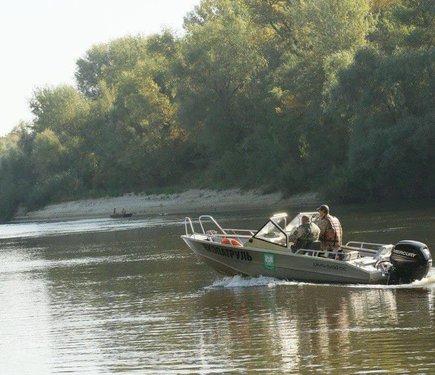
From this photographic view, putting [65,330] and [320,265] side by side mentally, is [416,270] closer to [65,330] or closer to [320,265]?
[320,265]

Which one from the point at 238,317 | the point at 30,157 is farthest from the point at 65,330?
the point at 30,157

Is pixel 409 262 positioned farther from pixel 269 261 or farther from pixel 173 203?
pixel 173 203

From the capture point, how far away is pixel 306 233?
27.3m

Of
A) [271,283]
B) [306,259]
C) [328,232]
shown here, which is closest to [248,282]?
[271,283]

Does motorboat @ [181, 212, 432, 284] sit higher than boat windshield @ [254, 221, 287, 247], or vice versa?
boat windshield @ [254, 221, 287, 247]

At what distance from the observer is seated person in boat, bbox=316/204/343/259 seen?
2728 centimetres

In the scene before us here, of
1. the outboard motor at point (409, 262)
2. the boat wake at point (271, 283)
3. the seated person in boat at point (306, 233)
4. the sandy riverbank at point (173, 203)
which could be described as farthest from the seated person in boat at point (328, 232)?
the sandy riverbank at point (173, 203)

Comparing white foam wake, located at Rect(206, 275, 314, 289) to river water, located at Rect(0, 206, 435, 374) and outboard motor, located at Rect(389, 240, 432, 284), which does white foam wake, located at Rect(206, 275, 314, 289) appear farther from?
outboard motor, located at Rect(389, 240, 432, 284)

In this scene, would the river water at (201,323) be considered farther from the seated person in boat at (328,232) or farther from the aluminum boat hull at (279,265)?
the seated person in boat at (328,232)

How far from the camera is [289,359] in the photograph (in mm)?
17844

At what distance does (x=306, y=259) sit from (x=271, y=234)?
161cm

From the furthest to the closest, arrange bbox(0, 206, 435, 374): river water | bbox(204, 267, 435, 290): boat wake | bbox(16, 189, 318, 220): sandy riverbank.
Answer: bbox(16, 189, 318, 220): sandy riverbank
bbox(204, 267, 435, 290): boat wake
bbox(0, 206, 435, 374): river water

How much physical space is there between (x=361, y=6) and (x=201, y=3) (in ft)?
103

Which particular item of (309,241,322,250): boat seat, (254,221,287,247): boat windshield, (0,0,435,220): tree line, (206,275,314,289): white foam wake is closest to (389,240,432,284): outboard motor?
(309,241,322,250): boat seat
